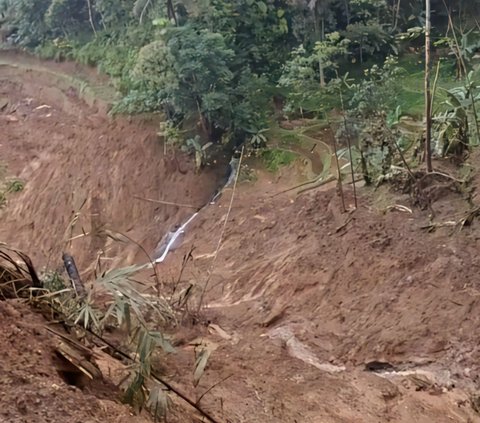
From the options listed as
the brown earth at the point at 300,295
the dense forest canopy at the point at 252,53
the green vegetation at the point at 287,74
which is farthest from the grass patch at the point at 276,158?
the dense forest canopy at the point at 252,53

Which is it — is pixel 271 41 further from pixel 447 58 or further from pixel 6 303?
pixel 6 303

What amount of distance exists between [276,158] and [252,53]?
7.86 ft

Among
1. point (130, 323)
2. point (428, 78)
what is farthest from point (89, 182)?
point (130, 323)

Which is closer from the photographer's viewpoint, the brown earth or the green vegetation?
the brown earth

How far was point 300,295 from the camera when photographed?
5.52 m

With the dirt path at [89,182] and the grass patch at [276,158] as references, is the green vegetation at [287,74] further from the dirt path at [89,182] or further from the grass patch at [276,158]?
the dirt path at [89,182]

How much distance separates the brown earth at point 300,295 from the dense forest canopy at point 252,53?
3.90ft

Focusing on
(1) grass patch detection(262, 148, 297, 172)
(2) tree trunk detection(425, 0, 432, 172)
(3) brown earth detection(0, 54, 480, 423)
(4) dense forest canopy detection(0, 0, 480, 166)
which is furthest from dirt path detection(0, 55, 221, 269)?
(2) tree trunk detection(425, 0, 432, 172)

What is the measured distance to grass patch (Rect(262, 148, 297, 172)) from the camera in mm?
9445

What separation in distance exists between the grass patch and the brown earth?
0.23 m

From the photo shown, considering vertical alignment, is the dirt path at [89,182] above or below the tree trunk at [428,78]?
below

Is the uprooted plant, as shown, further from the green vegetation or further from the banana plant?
the banana plant

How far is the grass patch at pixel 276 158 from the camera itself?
9.45 m

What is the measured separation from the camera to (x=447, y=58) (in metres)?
11.2
